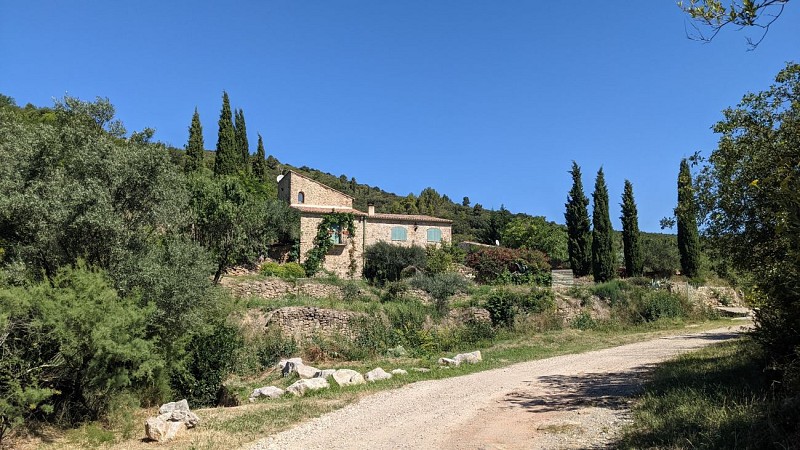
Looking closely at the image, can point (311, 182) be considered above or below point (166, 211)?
above

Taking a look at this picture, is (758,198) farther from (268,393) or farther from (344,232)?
(344,232)

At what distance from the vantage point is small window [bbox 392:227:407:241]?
40159 mm

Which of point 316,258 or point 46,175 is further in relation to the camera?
point 316,258

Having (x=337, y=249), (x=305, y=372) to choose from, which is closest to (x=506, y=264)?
(x=337, y=249)

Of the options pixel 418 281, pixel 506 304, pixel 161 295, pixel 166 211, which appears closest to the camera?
pixel 161 295

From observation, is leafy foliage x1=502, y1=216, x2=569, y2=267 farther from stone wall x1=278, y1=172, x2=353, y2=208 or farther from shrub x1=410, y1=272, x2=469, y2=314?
shrub x1=410, y1=272, x2=469, y2=314

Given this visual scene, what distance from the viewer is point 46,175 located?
12.0 metres

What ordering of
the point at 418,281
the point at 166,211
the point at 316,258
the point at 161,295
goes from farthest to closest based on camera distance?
1. the point at 316,258
2. the point at 418,281
3. the point at 166,211
4. the point at 161,295

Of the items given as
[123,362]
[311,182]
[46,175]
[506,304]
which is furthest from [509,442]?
[311,182]

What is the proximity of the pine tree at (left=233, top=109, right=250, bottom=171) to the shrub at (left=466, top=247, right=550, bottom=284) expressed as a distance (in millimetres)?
22189

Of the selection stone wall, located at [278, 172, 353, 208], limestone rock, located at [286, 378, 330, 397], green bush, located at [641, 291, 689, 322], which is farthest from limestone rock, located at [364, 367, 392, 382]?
stone wall, located at [278, 172, 353, 208]

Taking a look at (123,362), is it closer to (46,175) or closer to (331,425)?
(331,425)

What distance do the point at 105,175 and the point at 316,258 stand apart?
24.7 meters

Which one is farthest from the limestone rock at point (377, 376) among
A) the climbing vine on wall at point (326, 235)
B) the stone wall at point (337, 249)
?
the stone wall at point (337, 249)
